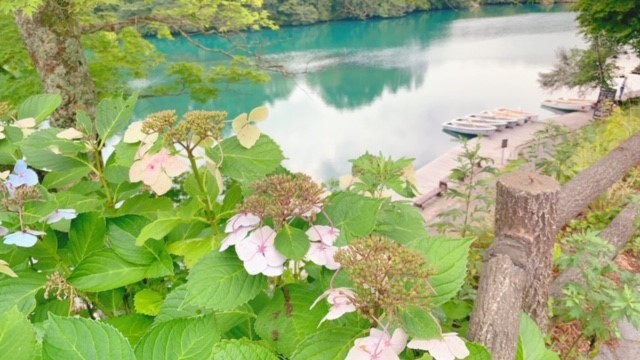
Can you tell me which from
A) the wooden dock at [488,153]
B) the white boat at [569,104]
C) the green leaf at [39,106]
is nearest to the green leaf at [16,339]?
the green leaf at [39,106]

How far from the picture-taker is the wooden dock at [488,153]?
6.93 meters

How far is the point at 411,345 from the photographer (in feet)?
1.46

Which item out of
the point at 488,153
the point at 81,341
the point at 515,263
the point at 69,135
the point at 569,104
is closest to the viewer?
Answer: the point at 81,341

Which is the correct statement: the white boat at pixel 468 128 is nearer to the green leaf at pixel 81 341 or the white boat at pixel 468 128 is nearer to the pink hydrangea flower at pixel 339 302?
the pink hydrangea flower at pixel 339 302

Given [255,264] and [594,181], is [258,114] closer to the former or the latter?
[255,264]

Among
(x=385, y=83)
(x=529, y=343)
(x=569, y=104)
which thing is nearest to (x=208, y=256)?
(x=529, y=343)

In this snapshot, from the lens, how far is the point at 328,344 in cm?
49

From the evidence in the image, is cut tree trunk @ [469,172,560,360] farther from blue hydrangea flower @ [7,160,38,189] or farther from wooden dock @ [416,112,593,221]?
wooden dock @ [416,112,593,221]

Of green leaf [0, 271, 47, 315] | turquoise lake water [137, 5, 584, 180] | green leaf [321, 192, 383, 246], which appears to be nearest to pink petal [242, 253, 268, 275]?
green leaf [321, 192, 383, 246]

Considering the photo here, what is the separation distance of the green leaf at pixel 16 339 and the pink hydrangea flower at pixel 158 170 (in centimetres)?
22

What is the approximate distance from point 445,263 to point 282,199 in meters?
0.21

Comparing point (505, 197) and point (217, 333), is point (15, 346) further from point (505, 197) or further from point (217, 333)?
point (505, 197)

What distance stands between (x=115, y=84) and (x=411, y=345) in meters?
4.23

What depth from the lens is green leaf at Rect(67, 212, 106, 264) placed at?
71 cm
